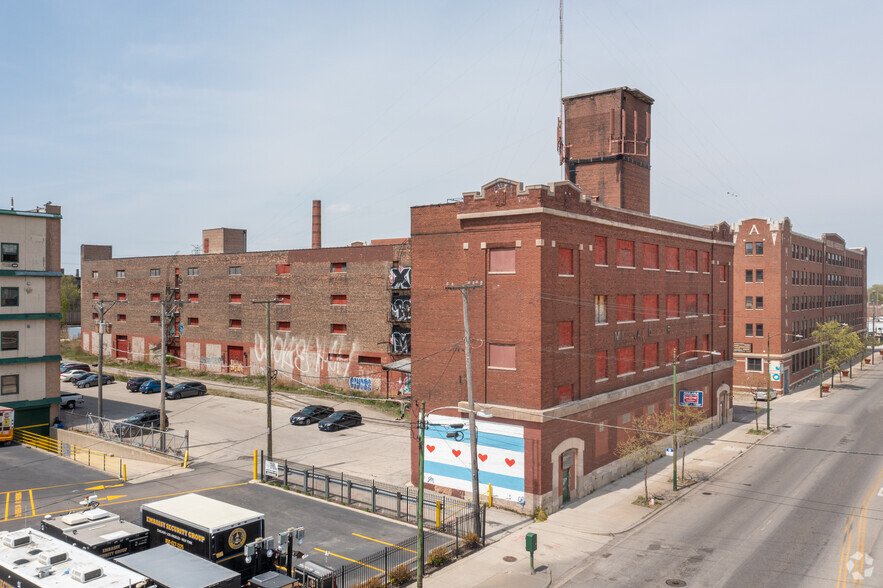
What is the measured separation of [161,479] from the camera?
1481 inches

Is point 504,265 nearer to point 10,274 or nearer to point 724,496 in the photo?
point 724,496

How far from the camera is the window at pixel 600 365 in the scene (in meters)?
37.8

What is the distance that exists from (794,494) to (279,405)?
144ft

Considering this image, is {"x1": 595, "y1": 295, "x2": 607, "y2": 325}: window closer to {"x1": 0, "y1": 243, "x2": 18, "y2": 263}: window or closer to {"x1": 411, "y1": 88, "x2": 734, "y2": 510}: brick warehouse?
{"x1": 411, "y1": 88, "x2": 734, "y2": 510}: brick warehouse

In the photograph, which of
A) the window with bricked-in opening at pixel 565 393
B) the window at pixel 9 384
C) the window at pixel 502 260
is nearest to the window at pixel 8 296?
the window at pixel 9 384

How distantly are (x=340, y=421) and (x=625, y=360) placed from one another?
23523 mm

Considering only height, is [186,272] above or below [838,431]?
above

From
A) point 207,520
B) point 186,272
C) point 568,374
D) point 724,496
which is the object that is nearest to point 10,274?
point 186,272

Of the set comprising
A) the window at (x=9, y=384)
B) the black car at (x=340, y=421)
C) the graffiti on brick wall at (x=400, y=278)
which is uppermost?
the graffiti on brick wall at (x=400, y=278)

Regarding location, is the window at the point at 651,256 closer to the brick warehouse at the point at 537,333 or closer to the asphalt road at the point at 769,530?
the brick warehouse at the point at 537,333

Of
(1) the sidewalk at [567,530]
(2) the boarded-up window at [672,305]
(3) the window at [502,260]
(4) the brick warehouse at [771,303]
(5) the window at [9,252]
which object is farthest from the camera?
A: (4) the brick warehouse at [771,303]

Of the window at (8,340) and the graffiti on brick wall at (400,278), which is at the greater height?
the graffiti on brick wall at (400,278)

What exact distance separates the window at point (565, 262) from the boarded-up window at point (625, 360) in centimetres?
779

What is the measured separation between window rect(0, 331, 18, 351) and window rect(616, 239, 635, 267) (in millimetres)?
45318
